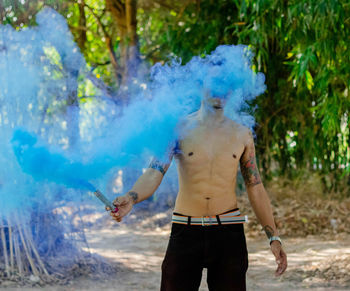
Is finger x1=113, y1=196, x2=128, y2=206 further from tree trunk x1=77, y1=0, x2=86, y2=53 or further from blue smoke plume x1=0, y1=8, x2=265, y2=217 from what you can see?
tree trunk x1=77, y1=0, x2=86, y2=53

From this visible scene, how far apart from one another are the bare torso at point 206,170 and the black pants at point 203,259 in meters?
0.09

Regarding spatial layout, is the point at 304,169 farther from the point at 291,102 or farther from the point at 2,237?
the point at 2,237

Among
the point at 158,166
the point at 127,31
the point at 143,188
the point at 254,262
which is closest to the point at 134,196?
the point at 143,188

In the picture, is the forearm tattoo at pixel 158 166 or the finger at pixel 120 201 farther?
the forearm tattoo at pixel 158 166

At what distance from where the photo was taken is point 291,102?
8.00 meters

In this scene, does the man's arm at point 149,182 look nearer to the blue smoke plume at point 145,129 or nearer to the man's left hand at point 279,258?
the blue smoke plume at point 145,129

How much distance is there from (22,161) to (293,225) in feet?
17.8

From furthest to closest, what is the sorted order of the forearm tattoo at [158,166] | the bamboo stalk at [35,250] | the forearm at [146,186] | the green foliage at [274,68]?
1. the green foliage at [274,68]
2. the bamboo stalk at [35,250]
3. the forearm tattoo at [158,166]
4. the forearm at [146,186]

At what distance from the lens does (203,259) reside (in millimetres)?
2338

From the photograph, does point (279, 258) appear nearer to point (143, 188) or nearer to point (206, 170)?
point (206, 170)

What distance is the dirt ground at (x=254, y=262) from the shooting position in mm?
4785

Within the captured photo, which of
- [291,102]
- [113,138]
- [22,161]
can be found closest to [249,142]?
[113,138]

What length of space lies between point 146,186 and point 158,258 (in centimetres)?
396

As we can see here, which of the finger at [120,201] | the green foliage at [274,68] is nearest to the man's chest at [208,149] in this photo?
the finger at [120,201]
